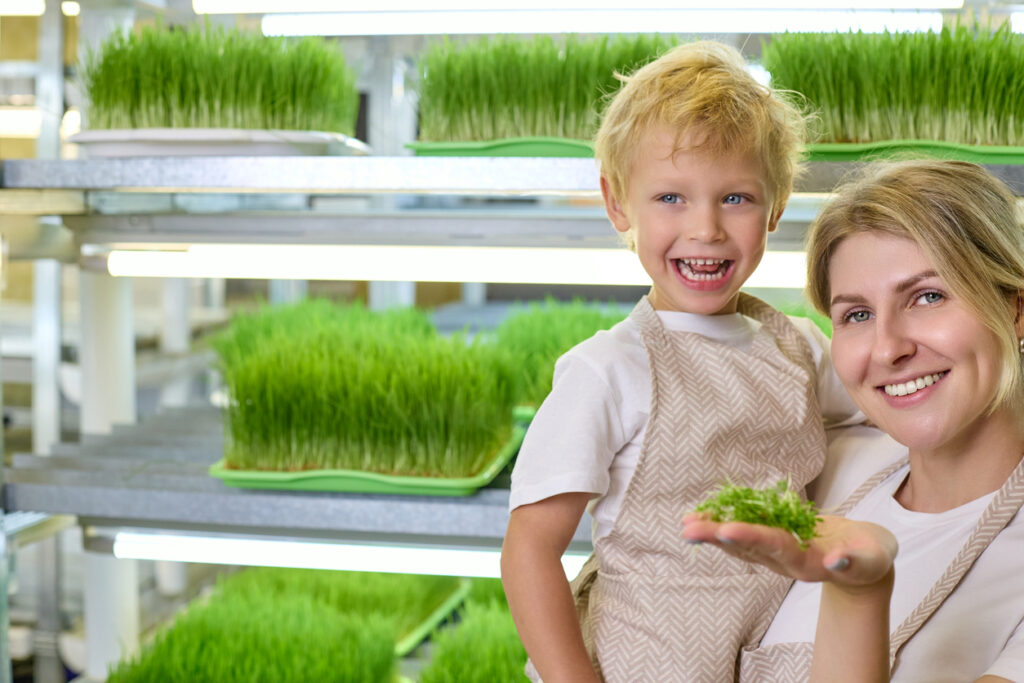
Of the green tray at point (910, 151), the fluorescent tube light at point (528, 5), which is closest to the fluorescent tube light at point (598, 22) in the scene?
the fluorescent tube light at point (528, 5)

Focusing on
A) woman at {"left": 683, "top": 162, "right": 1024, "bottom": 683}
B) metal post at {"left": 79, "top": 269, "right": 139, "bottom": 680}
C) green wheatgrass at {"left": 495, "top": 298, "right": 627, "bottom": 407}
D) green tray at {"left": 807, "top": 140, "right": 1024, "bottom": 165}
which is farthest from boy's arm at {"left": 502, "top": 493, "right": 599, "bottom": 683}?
metal post at {"left": 79, "top": 269, "right": 139, "bottom": 680}

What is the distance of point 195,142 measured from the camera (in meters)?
1.16

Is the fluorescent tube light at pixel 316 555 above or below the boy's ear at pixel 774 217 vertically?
below

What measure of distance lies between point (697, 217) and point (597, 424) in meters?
0.20

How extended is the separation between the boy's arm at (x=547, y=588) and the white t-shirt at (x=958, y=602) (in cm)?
19

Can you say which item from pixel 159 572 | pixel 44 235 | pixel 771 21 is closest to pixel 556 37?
pixel 771 21

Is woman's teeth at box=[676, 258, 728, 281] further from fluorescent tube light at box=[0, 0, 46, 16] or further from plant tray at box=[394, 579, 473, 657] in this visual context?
fluorescent tube light at box=[0, 0, 46, 16]

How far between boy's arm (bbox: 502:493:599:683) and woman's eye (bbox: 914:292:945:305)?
0.31 metres

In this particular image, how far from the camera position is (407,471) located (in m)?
1.21

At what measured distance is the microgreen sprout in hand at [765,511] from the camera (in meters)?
0.53

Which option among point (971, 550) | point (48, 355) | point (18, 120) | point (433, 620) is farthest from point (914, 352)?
point (18, 120)

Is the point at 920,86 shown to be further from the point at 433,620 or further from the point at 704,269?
the point at 433,620

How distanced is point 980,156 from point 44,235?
3.89 ft

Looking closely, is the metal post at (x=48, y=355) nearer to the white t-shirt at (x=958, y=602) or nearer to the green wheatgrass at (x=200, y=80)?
the green wheatgrass at (x=200, y=80)
